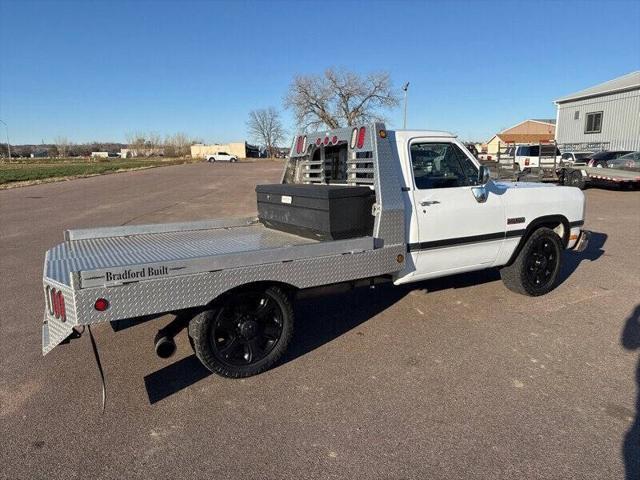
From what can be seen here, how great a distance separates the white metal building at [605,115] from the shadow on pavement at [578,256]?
76.6ft

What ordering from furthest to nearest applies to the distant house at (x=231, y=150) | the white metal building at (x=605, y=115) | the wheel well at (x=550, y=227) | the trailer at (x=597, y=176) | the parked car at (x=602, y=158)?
the distant house at (x=231, y=150), the white metal building at (x=605, y=115), the parked car at (x=602, y=158), the trailer at (x=597, y=176), the wheel well at (x=550, y=227)

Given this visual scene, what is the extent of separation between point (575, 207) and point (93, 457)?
5814 mm

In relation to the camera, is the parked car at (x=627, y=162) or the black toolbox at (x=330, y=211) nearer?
the black toolbox at (x=330, y=211)

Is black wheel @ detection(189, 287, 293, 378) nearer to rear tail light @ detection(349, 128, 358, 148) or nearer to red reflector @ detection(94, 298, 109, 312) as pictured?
red reflector @ detection(94, 298, 109, 312)

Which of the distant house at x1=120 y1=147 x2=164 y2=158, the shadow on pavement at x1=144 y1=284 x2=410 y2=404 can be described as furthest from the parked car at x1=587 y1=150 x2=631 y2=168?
the distant house at x1=120 y1=147 x2=164 y2=158

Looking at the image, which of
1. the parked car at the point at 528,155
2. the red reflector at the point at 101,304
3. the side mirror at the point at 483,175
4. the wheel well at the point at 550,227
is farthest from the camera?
the parked car at the point at 528,155

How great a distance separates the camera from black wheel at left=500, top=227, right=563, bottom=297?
18.3ft

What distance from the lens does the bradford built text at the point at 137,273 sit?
3.10 m

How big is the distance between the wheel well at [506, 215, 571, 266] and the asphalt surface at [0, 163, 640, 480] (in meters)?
0.64

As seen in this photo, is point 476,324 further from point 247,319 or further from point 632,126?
point 632,126

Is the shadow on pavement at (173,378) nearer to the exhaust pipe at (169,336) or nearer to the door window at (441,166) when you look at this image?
the exhaust pipe at (169,336)

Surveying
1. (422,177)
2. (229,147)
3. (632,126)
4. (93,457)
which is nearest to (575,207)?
(422,177)

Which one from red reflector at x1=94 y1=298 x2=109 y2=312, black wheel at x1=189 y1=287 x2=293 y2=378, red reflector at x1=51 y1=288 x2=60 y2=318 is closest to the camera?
red reflector at x1=94 y1=298 x2=109 y2=312

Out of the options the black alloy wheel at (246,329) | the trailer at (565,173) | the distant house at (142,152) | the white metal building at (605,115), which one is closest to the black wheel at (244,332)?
the black alloy wheel at (246,329)
